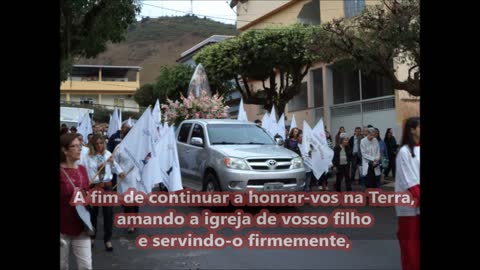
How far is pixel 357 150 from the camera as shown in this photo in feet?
41.7

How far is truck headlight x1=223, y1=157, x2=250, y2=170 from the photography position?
32.7 ft

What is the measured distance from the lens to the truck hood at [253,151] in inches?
400

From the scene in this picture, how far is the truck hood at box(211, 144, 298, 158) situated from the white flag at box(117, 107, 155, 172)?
1.98 metres

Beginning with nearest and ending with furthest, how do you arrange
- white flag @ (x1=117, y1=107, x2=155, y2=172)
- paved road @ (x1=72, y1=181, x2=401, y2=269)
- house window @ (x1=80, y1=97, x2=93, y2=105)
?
paved road @ (x1=72, y1=181, x2=401, y2=269)
white flag @ (x1=117, y1=107, x2=155, y2=172)
house window @ (x1=80, y1=97, x2=93, y2=105)

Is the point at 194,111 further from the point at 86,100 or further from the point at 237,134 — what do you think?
the point at 86,100

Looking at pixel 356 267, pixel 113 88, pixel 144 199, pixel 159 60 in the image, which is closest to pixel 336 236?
pixel 356 267

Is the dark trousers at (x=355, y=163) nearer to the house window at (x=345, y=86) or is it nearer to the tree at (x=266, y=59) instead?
the tree at (x=266, y=59)

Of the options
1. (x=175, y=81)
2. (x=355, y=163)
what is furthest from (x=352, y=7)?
(x=175, y=81)

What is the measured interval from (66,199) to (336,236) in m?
4.58

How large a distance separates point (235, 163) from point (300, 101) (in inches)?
863

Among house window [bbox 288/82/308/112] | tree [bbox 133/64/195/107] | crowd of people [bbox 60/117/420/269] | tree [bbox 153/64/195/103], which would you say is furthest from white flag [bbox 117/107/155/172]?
tree [bbox 153/64/195/103]

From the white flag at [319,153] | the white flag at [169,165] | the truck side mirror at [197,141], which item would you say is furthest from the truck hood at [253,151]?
the white flag at [319,153]

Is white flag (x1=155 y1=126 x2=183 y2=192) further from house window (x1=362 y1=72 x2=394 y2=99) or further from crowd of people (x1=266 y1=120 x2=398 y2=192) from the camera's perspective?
house window (x1=362 y1=72 x2=394 y2=99)
